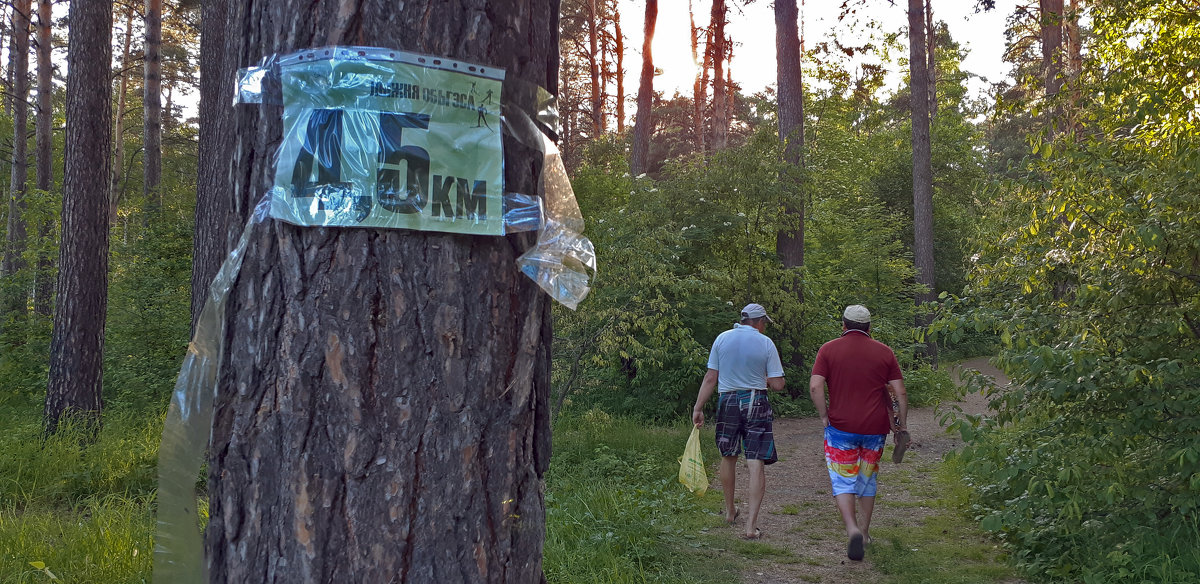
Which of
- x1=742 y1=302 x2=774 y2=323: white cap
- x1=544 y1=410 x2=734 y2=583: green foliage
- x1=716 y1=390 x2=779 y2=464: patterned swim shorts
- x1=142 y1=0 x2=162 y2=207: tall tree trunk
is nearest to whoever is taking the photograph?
x1=544 y1=410 x2=734 y2=583: green foliage

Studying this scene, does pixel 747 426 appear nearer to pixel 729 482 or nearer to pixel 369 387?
pixel 729 482

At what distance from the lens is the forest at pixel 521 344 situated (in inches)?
63.6

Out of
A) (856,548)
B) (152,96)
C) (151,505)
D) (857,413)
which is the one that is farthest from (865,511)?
(152,96)

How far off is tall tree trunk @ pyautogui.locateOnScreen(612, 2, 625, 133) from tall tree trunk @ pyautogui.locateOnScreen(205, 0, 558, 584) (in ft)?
80.7

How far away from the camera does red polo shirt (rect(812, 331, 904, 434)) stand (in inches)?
231

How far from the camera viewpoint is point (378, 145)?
64.8 inches

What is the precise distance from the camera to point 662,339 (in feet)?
34.7

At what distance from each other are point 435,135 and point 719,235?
11173mm

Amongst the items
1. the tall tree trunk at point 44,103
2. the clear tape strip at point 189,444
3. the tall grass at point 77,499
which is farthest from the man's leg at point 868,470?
the tall tree trunk at point 44,103

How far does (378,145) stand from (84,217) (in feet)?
28.9

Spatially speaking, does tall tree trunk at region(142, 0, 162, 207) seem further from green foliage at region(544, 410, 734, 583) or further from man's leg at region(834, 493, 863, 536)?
man's leg at region(834, 493, 863, 536)

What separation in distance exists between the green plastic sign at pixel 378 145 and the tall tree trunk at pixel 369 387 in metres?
0.03

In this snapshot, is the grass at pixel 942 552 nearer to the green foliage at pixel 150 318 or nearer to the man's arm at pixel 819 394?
the man's arm at pixel 819 394

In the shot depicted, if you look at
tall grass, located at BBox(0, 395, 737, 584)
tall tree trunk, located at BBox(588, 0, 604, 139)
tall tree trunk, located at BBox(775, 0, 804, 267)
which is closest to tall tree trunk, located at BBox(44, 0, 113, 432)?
tall grass, located at BBox(0, 395, 737, 584)
